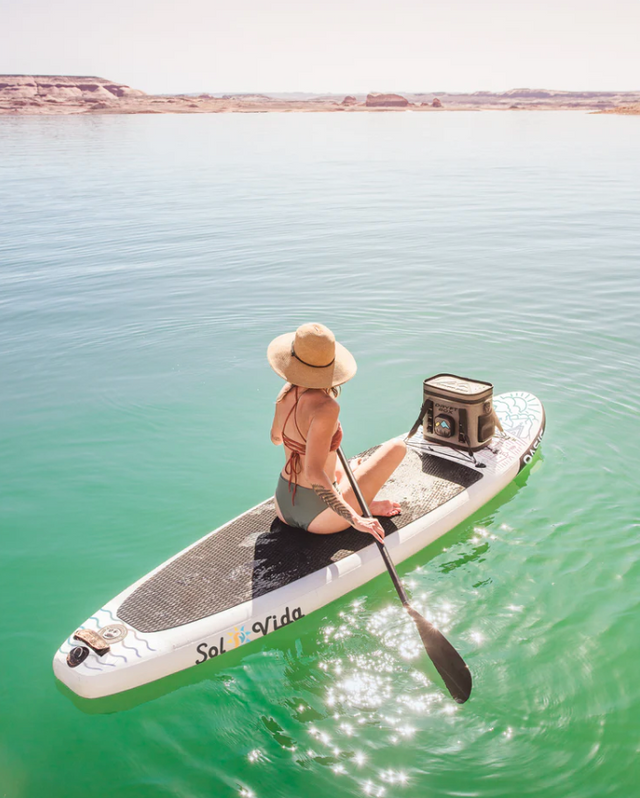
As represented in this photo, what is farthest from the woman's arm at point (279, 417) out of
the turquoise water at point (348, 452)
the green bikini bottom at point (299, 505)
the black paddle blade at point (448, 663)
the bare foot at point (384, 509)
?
the black paddle blade at point (448, 663)

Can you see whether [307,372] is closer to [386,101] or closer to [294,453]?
[294,453]

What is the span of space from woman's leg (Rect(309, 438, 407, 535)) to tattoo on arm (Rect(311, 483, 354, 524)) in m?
0.47

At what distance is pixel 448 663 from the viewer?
436 centimetres

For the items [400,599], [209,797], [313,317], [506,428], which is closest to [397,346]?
[313,317]

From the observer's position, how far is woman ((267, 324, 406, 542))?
440 centimetres

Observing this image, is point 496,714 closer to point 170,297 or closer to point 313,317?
point 313,317

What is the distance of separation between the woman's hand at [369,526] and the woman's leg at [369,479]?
0.38 metres

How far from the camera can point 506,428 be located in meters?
6.95

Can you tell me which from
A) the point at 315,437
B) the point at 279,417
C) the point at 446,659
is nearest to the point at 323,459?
the point at 315,437

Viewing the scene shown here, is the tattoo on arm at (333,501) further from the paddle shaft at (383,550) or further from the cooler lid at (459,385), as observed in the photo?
the cooler lid at (459,385)

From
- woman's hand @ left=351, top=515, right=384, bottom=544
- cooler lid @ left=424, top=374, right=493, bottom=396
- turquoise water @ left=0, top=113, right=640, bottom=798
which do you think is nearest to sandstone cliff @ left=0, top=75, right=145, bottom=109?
turquoise water @ left=0, top=113, right=640, bottom=798

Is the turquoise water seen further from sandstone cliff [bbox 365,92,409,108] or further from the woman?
sandstone cliff [bbox 365,92,409,108]

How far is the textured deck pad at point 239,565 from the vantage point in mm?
4613

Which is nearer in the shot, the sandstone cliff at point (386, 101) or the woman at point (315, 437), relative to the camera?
the woman at point (315, 437)
